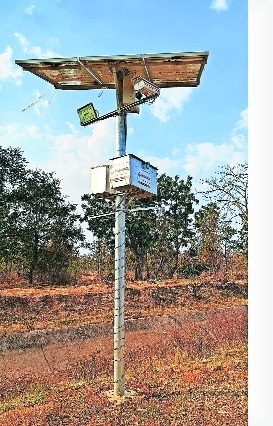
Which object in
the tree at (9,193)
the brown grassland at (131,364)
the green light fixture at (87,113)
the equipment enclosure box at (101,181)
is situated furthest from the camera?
the tree at (9,193)

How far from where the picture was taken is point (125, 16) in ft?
6.82

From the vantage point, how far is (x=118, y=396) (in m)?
1.95

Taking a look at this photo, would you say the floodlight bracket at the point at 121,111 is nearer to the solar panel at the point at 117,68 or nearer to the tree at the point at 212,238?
the solar panel at the point at 117,68

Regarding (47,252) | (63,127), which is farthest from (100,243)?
(63,127)

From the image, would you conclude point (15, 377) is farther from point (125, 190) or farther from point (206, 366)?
point (125, 190)

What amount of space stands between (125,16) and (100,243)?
15.5 feet

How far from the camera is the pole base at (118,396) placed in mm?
1909

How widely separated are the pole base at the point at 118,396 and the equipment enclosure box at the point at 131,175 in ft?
2.71

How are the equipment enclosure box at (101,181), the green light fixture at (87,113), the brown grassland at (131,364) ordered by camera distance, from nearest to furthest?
the brown grassland at (131,364) → the equipment enclosure box at (101,181) → the green light fixture at (87,113)

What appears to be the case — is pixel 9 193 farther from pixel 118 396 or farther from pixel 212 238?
pixel 118 396

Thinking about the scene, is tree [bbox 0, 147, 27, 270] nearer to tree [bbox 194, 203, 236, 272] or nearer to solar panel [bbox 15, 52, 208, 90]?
tree [bbox 194, 203, 236, 272]

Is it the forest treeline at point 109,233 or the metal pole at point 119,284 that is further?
the forest treeline at point 109,233

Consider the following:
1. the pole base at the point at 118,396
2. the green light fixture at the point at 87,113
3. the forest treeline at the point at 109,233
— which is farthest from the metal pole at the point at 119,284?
the forest treeline at the point at 109,233

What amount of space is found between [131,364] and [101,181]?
3.94 ft
